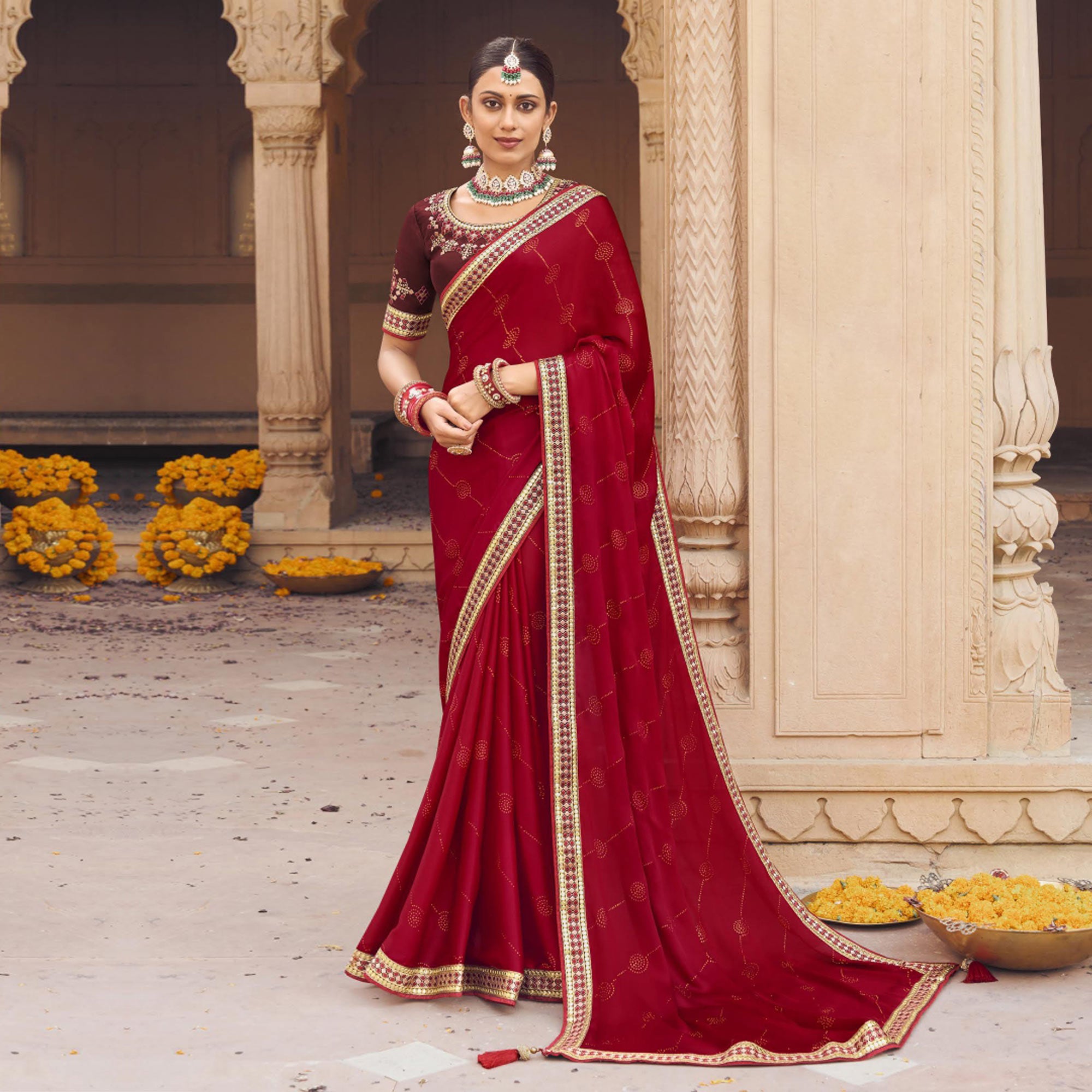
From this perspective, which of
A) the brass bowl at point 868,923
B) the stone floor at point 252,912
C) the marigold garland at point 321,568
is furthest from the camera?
the marigold garland at point 321,568

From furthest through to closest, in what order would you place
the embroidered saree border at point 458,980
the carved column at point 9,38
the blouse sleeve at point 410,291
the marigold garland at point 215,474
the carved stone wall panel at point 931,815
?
the marigold garland at point 215,474, the carved column at point 9,38, the carved stone wall panel at point 931,815, the blouse sleeve at point 410,291, the embroidered saree border at point 458,980

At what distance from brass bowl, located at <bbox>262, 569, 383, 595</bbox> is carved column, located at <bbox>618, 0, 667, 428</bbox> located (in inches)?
65.0

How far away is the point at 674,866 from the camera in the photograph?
10.1 feet

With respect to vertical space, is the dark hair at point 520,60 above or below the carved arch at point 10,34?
below

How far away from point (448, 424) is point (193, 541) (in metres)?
5.37

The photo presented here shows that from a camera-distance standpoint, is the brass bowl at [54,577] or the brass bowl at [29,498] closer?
the brass bowl at [54,577]

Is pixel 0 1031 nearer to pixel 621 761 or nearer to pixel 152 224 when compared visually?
pixel 621 761

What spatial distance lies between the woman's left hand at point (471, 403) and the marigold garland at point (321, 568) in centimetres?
513

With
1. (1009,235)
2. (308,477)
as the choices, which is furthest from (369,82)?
(1009,235)

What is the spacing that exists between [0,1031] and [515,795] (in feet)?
3.10

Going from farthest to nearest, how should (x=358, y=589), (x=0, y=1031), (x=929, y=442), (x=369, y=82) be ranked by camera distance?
(x=369, y=82) → (x=358, y=589) → (x=929, y=442) → (x=0, y=1031)

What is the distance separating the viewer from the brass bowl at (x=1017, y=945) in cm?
299

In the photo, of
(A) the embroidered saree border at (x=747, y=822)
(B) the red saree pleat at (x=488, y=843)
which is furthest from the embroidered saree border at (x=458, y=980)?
(A) the embroidered saree border at (x=747, y=822)

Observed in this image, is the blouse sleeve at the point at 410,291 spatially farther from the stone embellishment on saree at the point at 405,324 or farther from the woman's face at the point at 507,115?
the woman's face at the point at 507,115
